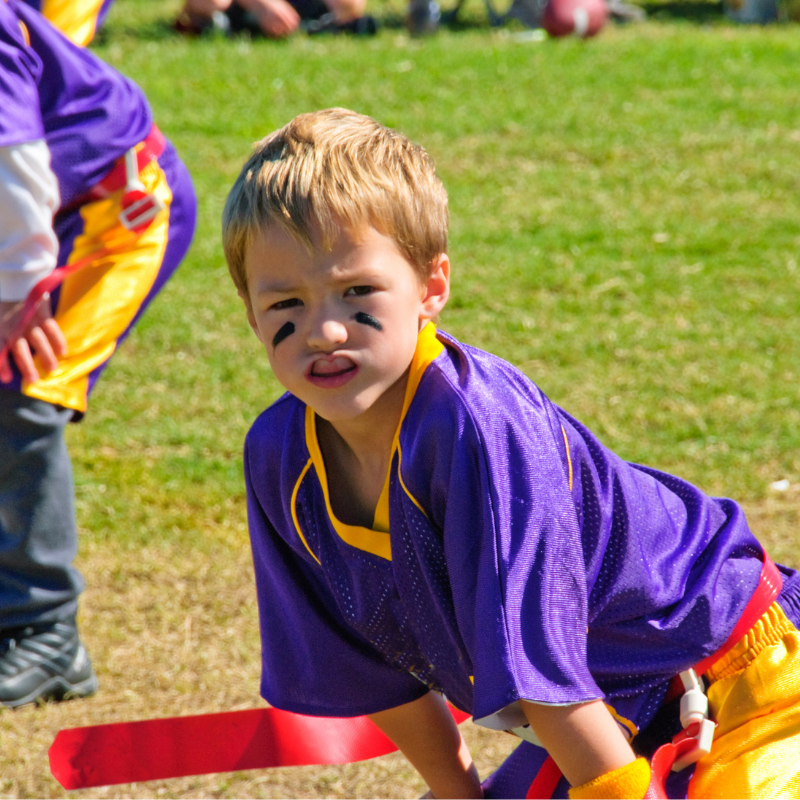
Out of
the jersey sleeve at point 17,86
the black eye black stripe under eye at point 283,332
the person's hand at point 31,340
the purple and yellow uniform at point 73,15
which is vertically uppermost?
the purple and yellow uniform at point 73,15

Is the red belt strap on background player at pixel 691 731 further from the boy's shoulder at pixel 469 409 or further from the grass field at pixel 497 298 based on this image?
the grass field at pixel 497 298

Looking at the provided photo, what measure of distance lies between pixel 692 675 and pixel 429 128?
6141mm

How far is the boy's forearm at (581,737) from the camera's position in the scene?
5.36 feet

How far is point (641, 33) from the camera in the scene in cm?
986

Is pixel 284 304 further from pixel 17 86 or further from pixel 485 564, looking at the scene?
pixel 17 86

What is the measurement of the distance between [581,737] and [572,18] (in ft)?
28.5

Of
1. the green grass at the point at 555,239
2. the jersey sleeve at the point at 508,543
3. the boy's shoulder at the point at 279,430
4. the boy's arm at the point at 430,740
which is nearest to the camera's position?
the jersey sleeve at the point at 508,543

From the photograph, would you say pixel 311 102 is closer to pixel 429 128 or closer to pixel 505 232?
pixel 429 128

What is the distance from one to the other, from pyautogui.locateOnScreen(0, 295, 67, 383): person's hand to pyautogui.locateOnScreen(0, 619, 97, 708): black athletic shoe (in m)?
0.72

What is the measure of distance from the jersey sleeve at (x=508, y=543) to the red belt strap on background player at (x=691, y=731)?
244 millimetres

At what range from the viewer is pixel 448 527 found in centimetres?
167

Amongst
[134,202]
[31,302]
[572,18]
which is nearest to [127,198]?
[134,202]

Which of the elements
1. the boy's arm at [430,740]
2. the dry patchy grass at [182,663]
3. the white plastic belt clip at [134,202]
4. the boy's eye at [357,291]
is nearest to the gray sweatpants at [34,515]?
the dry patchy grass at [182,663]

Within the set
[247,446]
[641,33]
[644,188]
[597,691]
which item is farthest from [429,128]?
[597,691]
